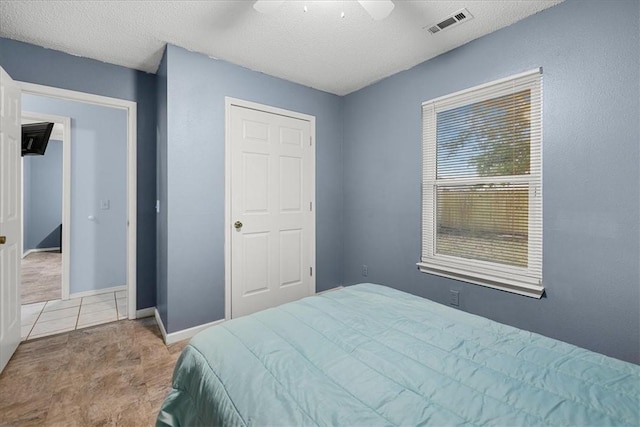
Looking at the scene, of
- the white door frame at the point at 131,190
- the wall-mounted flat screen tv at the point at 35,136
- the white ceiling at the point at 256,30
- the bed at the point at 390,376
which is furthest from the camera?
the wall-mounted flat screen tv at the point at 35,136

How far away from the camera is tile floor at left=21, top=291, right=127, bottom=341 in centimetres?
263

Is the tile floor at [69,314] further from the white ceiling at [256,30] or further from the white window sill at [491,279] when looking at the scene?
the white window sill at [491,279]

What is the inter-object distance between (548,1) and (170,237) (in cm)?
317

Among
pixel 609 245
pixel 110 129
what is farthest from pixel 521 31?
pixel 110 129

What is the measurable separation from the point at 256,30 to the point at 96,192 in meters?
2.95

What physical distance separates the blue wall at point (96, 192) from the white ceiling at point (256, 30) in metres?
1.28

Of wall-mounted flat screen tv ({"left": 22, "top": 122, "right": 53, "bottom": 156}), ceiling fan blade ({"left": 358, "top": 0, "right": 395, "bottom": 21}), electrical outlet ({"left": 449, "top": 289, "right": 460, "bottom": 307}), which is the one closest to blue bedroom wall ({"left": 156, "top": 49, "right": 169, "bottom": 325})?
ceiling fan blade ({"left": 358, "top": 0, "right": 395, "bottom": 21})

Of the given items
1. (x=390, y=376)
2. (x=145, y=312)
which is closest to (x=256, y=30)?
(x=390, y=376)

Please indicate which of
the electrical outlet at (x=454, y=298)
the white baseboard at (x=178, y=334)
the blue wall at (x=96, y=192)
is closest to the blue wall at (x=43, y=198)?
the blue wall at (x=96, y=192)

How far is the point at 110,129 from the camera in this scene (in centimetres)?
365

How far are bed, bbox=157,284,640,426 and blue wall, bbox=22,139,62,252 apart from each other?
6.98 m

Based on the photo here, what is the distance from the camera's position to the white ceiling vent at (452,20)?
199 centimetres

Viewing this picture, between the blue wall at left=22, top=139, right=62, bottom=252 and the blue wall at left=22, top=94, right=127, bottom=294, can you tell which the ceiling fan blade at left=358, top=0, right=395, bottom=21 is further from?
the blue wall at left=22, top=139, right=62, bottom=252

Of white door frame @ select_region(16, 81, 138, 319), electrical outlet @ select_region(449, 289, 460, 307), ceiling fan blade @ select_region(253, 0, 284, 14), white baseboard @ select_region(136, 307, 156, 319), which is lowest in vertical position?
white baseboard @ select_region(136, 307, 156, 319)
